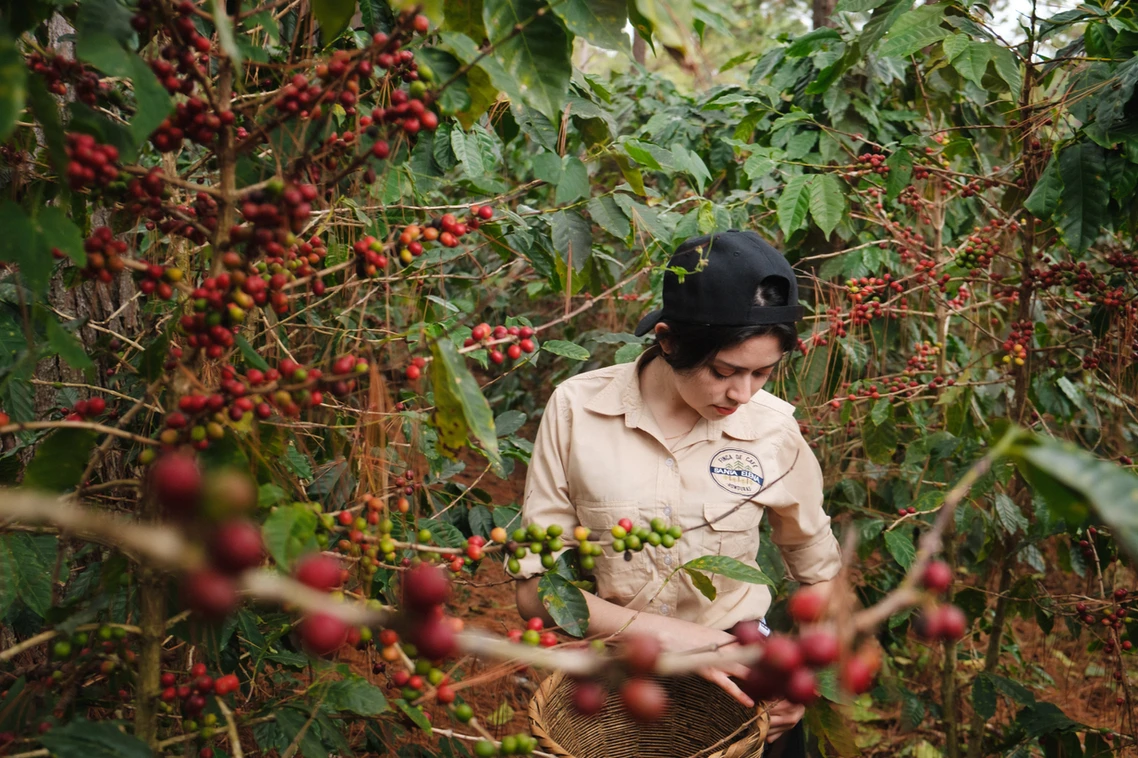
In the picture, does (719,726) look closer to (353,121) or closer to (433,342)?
(433,342)

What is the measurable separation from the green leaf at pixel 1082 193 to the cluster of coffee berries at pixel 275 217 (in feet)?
5.40

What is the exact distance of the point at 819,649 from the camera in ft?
1.70

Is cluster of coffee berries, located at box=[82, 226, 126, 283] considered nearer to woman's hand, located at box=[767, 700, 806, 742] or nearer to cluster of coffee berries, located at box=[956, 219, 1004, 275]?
woman's hand, located at box=[767, 700, 806, 742]

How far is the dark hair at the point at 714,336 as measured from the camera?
1572mm

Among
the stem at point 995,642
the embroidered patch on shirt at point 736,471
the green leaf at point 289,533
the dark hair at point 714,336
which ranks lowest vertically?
the stem at point 995,642

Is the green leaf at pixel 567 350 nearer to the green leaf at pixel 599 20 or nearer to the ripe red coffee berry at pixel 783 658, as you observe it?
the green leaf at pixel 599 20

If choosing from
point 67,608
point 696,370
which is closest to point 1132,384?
point 696,370

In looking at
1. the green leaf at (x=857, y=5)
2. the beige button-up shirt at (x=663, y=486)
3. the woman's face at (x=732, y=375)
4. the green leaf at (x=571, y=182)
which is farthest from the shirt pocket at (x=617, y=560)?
the green leaf at (x=857, y=5)

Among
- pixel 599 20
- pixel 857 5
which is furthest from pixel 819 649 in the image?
pixel 857 5

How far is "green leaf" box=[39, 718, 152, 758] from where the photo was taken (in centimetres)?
77

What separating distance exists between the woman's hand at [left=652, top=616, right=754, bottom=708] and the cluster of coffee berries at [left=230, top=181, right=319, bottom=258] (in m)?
0.92

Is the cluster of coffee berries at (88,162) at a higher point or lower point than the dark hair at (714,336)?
higher

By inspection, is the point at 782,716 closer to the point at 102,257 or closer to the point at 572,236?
the point at 572,236

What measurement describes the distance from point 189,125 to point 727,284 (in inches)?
38.7
